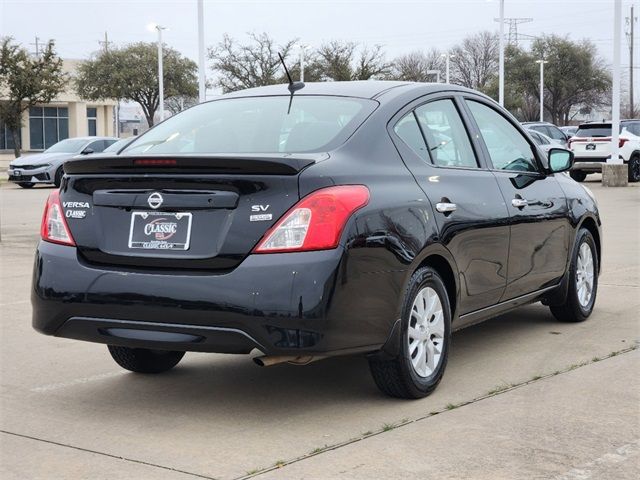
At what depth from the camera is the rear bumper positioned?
4.44 metres

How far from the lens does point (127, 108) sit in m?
129

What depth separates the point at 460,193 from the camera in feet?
18.4

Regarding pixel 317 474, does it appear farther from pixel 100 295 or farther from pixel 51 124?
pixel 51 124

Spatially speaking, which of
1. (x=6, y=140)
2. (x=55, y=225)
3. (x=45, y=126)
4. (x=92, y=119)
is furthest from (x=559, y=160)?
(x=92, y=119)

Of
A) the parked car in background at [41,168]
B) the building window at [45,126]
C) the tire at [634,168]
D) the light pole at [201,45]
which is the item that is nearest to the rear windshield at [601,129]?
the tire at [634,168]

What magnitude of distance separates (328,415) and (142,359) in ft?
4.56

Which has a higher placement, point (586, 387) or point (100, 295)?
point (100, 295)

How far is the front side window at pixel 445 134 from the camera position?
5.65 metres

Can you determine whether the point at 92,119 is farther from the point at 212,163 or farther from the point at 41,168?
the point at 212,163

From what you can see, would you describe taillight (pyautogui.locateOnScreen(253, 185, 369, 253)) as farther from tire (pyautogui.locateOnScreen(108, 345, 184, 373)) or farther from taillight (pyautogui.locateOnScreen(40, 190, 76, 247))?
tire (pyautogui.locateOnScreen(108, 345, 184, 373))

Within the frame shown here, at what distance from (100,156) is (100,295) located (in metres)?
0.73

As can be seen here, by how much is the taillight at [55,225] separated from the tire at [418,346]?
1634 millimetres

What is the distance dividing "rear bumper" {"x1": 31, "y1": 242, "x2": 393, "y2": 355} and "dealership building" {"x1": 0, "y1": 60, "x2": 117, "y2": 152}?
6288 centimetres

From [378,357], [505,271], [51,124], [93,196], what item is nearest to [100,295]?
[93,196]
